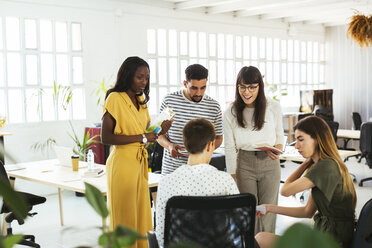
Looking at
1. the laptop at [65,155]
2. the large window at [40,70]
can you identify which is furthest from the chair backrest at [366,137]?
the large window at [40,70]

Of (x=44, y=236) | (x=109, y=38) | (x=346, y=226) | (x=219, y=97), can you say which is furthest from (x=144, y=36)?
(x=346, y=226)

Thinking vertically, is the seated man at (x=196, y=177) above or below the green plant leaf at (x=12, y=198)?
below

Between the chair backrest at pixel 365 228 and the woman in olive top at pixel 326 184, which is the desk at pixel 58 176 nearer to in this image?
the woman in olive top at pixel 326 184

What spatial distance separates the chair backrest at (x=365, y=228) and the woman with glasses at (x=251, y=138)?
1.18 meters

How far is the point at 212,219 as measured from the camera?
1.91m

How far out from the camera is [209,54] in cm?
984

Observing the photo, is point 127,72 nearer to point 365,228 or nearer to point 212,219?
point 212,219

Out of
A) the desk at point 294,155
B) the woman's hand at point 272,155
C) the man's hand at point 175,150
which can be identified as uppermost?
the man's hand at point 175,150

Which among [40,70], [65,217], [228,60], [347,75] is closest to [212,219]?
[65,217]

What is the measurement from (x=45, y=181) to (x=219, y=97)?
660cm

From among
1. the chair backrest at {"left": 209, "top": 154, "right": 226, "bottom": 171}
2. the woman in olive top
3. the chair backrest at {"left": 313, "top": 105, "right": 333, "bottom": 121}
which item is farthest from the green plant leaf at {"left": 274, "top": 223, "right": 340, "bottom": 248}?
the chair backrest at {"left": 313, "top": 105, "right": 333, "bottom": 121}

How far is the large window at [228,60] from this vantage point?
9000mm

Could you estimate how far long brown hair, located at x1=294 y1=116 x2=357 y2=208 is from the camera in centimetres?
240

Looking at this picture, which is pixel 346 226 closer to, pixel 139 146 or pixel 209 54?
pixel 139 146
